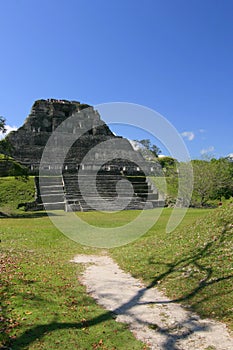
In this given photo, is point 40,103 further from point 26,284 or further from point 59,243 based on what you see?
point 26,284

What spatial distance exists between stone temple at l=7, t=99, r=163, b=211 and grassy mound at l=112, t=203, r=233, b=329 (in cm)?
1093

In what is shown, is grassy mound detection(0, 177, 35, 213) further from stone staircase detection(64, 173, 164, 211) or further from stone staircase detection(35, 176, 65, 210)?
stone staircase detection(64, 173, 164, 211)

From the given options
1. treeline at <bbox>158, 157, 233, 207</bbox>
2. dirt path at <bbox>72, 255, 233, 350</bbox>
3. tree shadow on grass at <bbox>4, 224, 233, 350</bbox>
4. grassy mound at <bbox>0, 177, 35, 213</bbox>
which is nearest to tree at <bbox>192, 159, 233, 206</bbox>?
treeline at <bbox>158, 157, 233, 207</bbox>

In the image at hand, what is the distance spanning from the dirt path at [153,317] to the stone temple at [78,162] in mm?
13087

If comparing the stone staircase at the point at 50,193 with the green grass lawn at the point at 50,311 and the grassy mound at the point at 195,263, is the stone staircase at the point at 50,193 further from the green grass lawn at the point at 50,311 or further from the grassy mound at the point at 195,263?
the green grass lawn at the point at 50,311

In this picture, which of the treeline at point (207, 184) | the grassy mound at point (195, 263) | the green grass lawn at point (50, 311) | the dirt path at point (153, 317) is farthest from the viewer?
the treeline at point (207, 184)

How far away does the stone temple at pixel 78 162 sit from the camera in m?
21.4

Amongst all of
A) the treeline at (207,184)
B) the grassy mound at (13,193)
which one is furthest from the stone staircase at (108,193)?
the grassy mound at (13,193)

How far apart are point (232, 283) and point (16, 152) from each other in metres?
27.5

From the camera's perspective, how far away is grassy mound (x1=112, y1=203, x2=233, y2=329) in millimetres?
5203

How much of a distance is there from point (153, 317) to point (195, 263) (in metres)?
2.58

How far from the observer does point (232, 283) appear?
217 inches

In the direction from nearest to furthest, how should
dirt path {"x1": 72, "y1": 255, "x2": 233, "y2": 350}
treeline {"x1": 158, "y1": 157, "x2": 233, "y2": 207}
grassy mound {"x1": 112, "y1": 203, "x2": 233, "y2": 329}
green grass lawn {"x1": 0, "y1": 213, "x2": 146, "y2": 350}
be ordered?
green grass lawn {"x1": 0, "y1": 213, "x2": 146, "y2": 350}, dirt path {"x1": 72, "y1": 255, "x2": 233, "y2": 350}, grassy mound {"x1": 112, "y1": 203, "x2": 233, "y2": 329}, treeline {"x1": 158, "y1": 157, "x2": 233, "y2": 207}

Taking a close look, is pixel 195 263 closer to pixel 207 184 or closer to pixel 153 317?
pixel 153 317
